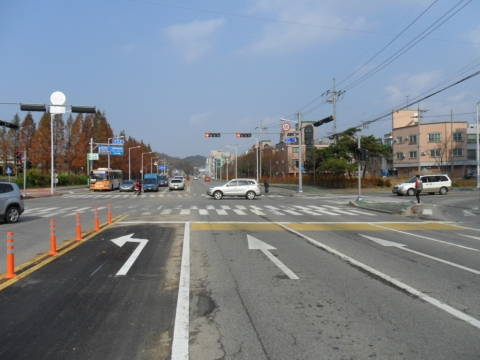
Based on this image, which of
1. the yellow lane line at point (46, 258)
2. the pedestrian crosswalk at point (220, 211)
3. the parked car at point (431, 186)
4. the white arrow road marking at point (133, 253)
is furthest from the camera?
the parked car at point (431, 186)

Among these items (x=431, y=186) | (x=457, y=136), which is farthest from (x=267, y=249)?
(x=457, y=136)

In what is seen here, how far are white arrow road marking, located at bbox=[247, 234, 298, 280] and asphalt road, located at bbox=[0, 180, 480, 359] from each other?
4cm

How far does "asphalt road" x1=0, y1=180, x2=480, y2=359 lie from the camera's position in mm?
4879

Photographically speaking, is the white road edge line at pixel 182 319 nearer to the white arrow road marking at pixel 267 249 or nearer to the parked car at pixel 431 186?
the white arrow road marking at pixel 267 249

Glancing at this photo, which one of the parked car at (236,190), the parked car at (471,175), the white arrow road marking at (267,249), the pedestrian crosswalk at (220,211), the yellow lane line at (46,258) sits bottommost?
the pedestrian crosswalk at (220,211)

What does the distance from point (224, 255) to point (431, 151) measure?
69413 mm

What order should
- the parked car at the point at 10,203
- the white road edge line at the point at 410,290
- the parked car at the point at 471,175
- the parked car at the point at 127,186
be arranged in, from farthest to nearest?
the parked car at the point at 471,175
the parked car at the point at 127,186
the parked car at the point at 10,203
the white road edge line at the point at 410,290

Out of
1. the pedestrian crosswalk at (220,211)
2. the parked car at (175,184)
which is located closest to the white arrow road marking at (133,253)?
the pedestrian crosswalk at (220,211)

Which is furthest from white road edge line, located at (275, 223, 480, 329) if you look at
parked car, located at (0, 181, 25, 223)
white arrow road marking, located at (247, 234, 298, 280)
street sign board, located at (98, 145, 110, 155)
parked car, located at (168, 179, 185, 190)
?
street sign board, located at (98, 145, 110, 155)

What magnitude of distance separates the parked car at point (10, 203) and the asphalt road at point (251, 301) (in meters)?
6.18

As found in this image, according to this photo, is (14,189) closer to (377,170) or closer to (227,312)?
(227,312)

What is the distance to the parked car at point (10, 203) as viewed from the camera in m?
17.9

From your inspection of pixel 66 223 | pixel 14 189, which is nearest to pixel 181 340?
pixel 66 223

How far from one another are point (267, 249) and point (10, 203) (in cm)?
1250
